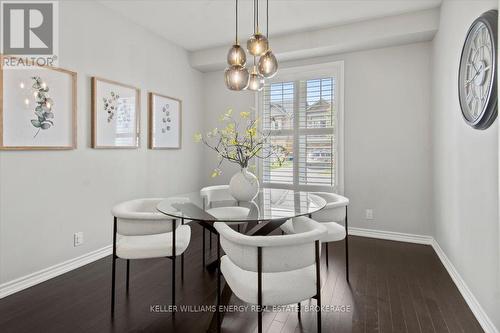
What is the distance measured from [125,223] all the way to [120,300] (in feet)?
2.15

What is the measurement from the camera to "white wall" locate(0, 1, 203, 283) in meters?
2.42

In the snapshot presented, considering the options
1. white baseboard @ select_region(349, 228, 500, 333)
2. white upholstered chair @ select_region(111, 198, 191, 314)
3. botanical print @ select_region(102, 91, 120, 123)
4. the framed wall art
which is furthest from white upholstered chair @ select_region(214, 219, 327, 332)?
botanical print @ select_region(102, 91, 120, 123)

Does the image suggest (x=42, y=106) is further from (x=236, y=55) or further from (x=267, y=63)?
(x=267, y=63)

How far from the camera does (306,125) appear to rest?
13.6ft

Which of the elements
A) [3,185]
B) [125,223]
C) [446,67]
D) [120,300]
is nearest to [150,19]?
[3,185]

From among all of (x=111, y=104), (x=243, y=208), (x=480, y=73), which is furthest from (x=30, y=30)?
(x=480, y=73)

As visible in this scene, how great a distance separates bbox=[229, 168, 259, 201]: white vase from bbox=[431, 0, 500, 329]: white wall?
159 centimetres

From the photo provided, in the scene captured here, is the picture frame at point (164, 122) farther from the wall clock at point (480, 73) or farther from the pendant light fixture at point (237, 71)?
the wall clock at point (480, 73)

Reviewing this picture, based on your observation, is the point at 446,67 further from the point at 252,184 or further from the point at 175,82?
the point at 175,82

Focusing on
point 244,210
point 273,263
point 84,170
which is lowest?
point 273,263

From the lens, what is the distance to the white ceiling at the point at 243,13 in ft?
10.1

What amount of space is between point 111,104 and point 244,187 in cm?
192

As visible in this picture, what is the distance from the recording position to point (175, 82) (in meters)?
4.25

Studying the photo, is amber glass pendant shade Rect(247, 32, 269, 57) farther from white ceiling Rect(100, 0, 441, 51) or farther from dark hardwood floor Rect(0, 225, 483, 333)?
dark hardwood floor Rect(0, 225, 483, 333)
